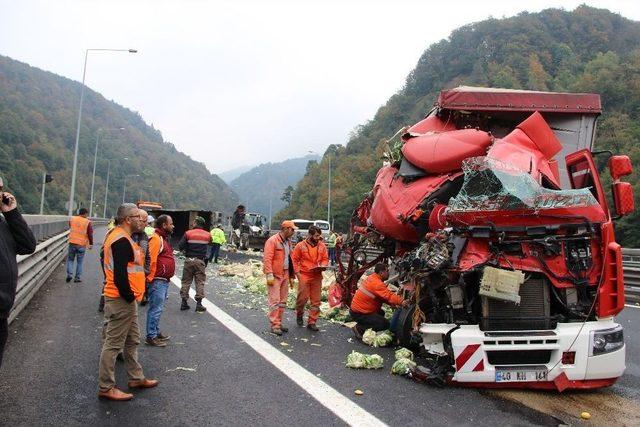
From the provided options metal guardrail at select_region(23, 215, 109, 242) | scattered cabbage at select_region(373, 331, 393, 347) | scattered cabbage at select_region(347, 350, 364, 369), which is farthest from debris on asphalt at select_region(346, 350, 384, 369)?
metal guardrail at select_region(23, 215, 109, 242)

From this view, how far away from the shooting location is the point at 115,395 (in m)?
4.13

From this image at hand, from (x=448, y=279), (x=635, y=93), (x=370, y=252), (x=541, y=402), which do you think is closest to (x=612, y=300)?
(x=541, y=402)

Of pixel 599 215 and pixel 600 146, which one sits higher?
pixel 600 146

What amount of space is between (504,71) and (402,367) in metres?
82.9

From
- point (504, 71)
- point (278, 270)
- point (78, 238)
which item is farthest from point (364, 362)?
point (504, 71)

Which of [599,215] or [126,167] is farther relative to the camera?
[126,167]

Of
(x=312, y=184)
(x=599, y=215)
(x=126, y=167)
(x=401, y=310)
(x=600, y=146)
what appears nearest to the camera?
(x=599, y=215)

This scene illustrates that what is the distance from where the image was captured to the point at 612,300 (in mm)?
4727

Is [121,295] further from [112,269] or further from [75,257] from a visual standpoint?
[75,257]

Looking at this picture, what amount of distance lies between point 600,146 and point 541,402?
50218mm

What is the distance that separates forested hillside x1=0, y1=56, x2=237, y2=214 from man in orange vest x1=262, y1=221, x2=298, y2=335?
59.2m

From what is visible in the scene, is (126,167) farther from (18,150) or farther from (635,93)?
(635,93)

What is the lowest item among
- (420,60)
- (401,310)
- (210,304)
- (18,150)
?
(210,304)

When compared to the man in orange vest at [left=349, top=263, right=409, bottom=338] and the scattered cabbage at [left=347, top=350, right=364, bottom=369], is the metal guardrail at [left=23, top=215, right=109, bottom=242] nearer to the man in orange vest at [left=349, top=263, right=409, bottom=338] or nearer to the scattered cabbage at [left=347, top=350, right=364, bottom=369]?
the man in orange vest at [left=349, top=263, right=409, bottom=338]
